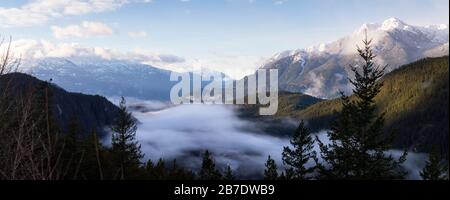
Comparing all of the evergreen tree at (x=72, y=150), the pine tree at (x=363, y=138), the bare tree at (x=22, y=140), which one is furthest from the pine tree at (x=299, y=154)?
the bare tree at (x=22, y=140)

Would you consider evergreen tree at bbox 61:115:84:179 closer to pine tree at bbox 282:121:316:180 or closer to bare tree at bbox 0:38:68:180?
pine tree at bbox 282:121:316:180

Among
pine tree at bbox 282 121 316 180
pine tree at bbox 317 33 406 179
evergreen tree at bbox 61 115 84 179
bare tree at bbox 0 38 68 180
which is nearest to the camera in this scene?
bare tree at bbox 0 38 68 180

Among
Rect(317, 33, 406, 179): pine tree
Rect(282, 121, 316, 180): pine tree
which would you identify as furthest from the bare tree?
Rect(282, 121, 316, 180): pine tree

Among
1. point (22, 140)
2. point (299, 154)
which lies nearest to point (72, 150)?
point (299, 154)

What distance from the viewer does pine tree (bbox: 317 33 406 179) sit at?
2512 centimetres

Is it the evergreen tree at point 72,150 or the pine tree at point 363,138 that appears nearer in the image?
the pine tree at point 363,138

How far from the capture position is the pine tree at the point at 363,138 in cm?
2512

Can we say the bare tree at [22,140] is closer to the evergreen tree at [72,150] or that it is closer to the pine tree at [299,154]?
the evergreen tree at [72,150]

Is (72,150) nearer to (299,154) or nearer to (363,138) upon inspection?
(299,154)

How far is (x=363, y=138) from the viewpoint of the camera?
2539 cm
